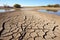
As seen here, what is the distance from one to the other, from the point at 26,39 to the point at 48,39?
0.60m

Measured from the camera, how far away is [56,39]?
9.09 feet

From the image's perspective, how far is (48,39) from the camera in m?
2.72

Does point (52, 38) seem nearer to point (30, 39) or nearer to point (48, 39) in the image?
point (48, 39)

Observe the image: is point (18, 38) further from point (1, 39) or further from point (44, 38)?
point (44, 38)

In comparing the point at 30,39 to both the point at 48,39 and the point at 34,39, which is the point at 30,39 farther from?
the point at 48,39

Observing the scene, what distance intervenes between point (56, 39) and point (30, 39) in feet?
2.36

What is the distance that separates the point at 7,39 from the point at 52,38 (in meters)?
1.24

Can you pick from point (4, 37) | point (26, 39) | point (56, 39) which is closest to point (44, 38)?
point (56, 39)

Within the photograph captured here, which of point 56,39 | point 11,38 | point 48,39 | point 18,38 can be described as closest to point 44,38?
point 48,39

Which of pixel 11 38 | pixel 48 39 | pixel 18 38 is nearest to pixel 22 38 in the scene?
pixel 18 38

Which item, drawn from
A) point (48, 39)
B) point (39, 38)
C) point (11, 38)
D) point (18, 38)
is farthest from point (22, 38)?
point (48, 39)

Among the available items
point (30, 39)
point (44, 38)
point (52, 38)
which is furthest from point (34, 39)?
point (52, 38)

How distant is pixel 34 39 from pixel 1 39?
90cm

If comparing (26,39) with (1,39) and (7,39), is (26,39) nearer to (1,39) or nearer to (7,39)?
(7,39)
